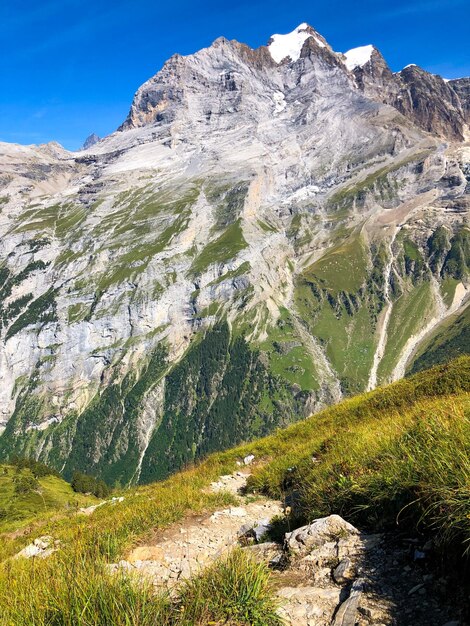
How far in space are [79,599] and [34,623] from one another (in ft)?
1.35

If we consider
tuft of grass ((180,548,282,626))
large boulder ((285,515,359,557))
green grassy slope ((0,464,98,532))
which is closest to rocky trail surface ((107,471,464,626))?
large boulder ((285,515,359,557))

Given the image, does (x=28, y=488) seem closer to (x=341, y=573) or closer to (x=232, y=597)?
(x=341, y=573)

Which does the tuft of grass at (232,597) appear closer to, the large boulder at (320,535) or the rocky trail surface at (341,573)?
the rocky trail surface at (341,573)

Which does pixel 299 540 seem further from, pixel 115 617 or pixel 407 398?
pixel 407 398

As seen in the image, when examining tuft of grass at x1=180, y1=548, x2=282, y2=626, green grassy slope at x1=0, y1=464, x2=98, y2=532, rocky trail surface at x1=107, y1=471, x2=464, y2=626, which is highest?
tuft of grass at x1=180, y1=548, x2=282, y2=626

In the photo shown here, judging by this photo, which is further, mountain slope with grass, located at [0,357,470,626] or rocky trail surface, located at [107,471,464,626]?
rocky trail surface, located at [107,471,464,626]

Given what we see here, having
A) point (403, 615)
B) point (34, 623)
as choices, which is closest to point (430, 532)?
point (403, 615)

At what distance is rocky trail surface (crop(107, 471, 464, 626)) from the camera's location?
4477 mm

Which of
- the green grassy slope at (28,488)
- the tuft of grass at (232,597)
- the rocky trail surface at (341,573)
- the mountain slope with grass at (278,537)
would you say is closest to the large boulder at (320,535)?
the rocky trail surface at (341,573)

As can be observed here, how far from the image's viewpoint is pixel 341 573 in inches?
221

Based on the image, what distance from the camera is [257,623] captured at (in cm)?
436

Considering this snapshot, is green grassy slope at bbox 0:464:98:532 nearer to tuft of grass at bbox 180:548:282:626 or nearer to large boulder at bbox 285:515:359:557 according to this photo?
large boulder at bbox 285:515:359:557

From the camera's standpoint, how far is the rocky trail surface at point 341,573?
14.7 feet

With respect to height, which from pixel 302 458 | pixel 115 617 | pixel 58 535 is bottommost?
pixel 58 535
